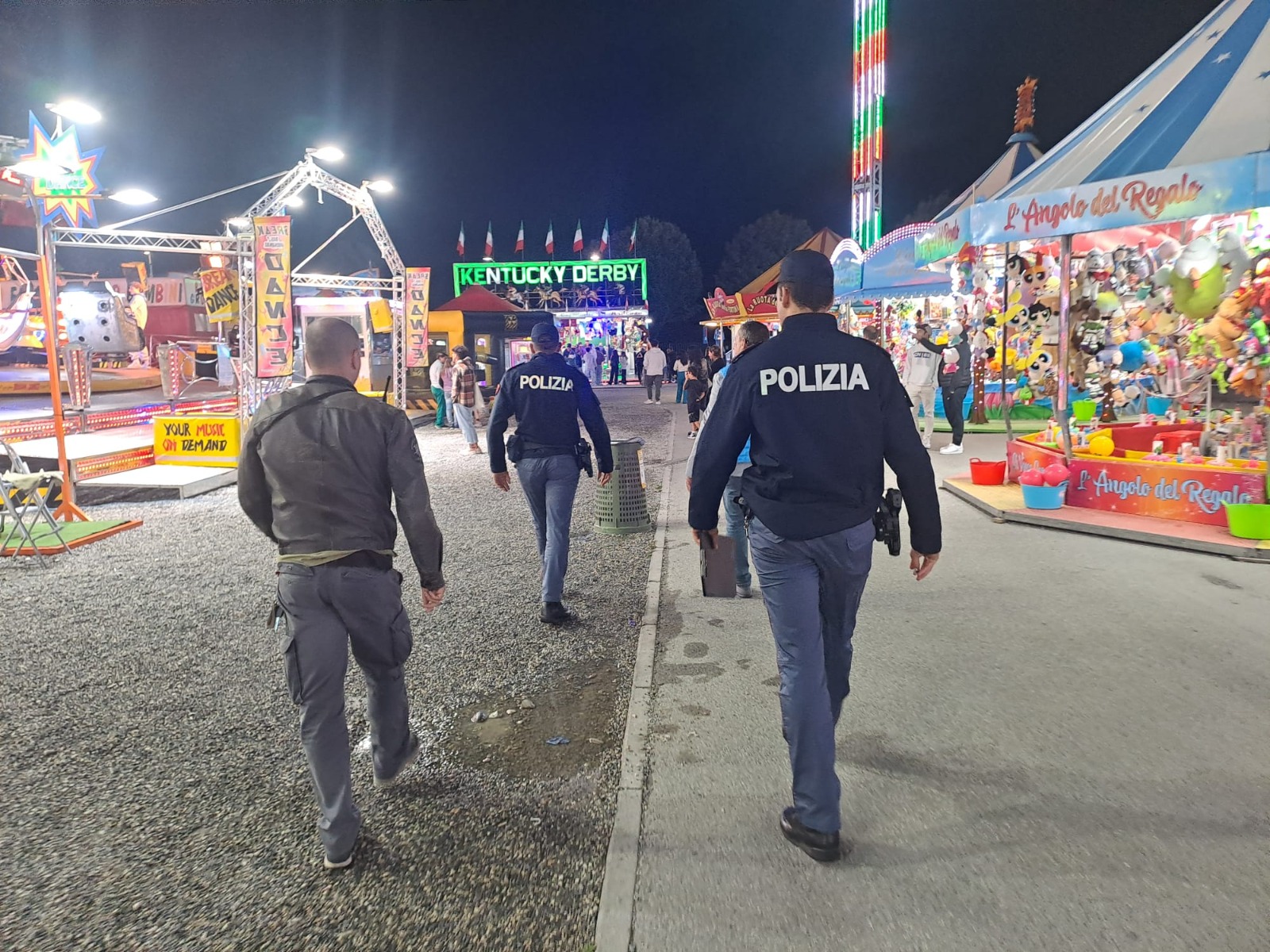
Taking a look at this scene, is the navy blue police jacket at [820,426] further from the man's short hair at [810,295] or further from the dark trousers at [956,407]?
the dark trousers at [956,407]

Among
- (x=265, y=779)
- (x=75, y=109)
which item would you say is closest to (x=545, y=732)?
(x=265, y=779)

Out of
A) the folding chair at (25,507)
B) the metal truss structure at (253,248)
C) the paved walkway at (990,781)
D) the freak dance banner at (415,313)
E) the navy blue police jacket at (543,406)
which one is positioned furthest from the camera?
the freak dance banner at (415,313)

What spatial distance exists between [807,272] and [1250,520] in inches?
207

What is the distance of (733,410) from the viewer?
269 cm

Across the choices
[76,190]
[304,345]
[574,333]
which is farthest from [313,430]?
[574,333]

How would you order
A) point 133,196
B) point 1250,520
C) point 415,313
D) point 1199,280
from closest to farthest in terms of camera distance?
point 1250,520
point 1199,280
point 133,196
point 415,313

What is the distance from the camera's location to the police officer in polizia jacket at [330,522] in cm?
267

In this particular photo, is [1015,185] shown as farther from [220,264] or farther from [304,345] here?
[220,264]

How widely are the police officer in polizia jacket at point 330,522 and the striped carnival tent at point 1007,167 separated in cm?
1185

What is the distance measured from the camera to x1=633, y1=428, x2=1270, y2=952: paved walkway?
231 cm

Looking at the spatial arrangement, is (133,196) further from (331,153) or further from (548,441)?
(548,441)

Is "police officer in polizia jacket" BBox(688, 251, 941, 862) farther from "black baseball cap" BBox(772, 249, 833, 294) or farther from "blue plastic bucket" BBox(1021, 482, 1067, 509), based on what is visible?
"blue plastic bucket" BBox(1021, 482, 1067, 509)

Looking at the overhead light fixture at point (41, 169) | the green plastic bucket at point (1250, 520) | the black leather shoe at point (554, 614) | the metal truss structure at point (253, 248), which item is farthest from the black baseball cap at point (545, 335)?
the overhead light fixture at point (41, 169)

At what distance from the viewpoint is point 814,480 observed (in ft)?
8.46
